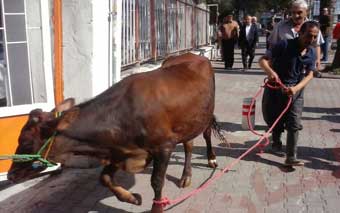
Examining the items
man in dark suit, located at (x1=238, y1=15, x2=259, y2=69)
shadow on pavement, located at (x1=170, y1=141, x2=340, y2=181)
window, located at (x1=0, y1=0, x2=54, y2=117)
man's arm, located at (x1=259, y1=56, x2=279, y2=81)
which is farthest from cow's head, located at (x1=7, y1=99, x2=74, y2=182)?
man in dark suit, located at (x1=238, y1=15, x2=259, y2=69)

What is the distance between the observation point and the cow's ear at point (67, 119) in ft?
12.6

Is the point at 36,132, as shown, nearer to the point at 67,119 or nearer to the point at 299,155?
the point at 67,119

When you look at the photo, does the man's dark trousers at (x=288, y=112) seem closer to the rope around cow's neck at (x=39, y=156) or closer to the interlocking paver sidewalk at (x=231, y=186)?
the interlocking paver sidewalk at (x=231, y=186)

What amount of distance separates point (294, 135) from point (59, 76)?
2.90 m

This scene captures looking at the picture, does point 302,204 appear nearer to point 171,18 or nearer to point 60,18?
point 60,18

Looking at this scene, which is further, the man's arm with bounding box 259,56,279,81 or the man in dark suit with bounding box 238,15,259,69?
the man in dark suit with bounding box 238,15,259,69

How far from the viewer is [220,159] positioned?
6.52 meters

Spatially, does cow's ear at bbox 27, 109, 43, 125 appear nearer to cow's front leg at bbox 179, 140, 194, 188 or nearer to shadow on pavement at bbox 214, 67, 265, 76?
cow's front leg at bbox 179, 140, 194, 188

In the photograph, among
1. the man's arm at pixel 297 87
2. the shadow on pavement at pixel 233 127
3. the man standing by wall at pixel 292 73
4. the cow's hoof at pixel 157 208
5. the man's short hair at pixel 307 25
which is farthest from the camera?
the shadow on pavement at pixel 233 127

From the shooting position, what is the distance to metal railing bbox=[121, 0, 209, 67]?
8672mm

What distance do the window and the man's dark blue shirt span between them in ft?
8.95

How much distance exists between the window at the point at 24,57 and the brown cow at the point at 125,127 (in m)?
1.58

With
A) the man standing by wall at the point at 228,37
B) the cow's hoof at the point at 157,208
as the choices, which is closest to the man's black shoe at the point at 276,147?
the cow's hoof at the point at 157,208

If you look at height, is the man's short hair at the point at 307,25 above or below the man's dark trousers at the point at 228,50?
above
